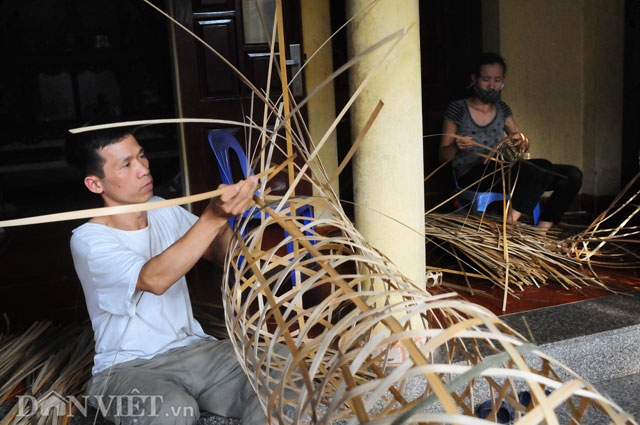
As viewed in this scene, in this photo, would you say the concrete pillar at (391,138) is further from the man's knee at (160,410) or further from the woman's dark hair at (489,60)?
the woman's dark hair at (489,60)

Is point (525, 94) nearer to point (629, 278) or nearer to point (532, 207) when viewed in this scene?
point (532, 207)

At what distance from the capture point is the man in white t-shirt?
1.60 meters

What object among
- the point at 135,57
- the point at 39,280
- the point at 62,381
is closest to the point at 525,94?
the point at 39,280

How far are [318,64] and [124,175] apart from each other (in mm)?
2608

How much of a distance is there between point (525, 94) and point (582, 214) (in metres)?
0.89

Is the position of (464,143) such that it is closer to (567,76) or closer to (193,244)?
(567,76)

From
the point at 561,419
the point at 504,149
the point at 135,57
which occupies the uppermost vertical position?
the point at 135,57

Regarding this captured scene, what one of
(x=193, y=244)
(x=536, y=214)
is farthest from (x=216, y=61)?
(x=193, y=244)

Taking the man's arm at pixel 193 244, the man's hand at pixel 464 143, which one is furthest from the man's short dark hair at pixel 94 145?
the man's hand at pixel 464 143

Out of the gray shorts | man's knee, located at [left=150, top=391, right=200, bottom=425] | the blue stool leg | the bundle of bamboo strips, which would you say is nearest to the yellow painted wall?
the blue stool leg

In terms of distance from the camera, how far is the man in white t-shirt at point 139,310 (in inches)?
63.2

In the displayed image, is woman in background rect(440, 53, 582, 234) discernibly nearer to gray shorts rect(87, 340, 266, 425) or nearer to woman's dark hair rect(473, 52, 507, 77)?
woman's dark hair rect(473, 52, 507, 77)

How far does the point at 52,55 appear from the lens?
25.5 ft

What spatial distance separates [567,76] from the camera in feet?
15.0
